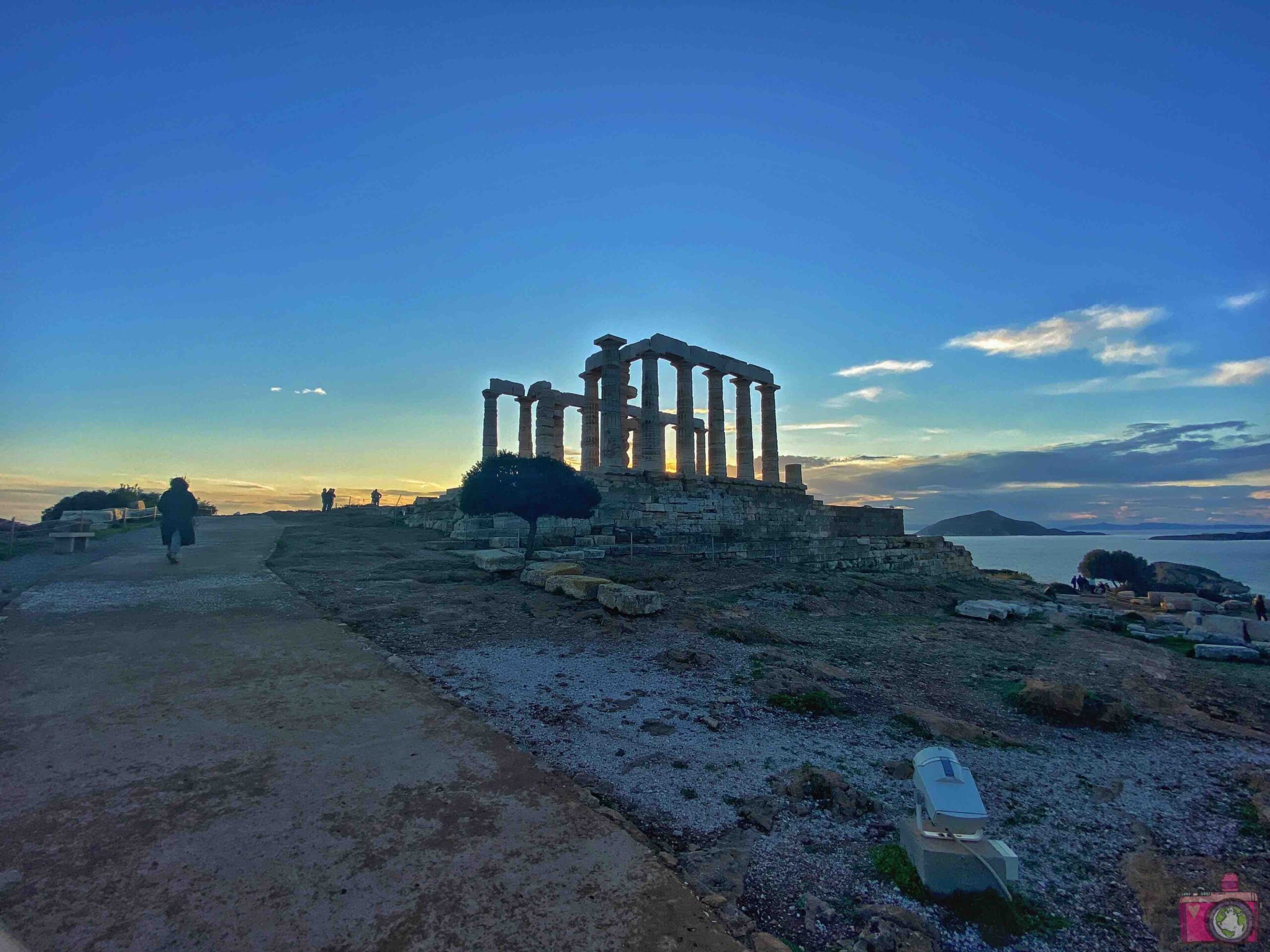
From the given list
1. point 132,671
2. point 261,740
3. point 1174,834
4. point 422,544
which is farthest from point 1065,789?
point 422,544

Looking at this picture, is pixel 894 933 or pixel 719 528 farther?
pixel 719 528

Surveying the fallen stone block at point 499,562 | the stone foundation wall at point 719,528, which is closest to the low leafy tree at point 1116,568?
the stone foundation wall at point 719,528

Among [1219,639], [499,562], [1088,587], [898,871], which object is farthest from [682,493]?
[1088,587]

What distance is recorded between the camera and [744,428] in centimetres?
2977

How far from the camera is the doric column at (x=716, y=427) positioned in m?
27.9

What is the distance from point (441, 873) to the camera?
2672mm

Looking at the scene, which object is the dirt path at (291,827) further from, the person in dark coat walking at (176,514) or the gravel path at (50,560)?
the person in dark coat walking at (176,514)

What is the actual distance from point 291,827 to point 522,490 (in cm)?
1297

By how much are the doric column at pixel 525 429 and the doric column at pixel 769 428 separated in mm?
12784

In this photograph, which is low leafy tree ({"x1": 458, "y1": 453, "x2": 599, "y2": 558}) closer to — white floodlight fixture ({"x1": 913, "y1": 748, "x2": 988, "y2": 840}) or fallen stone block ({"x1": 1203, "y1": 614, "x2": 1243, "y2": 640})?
white floodlight fixture ({"x1": 913, "y1": 748, "x2": 988, "y2": 840})

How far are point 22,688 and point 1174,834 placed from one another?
29.9ft

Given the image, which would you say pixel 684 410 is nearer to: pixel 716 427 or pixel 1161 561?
pixel 716 427

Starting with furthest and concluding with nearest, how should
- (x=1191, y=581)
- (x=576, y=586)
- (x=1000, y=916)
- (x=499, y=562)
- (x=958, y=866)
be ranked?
(x=1191, y=581), (x=499, y=562), (x=576, y=586), (x=958, y=866), (x=1000, y=916)

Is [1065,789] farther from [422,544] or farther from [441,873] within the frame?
[422,544]
